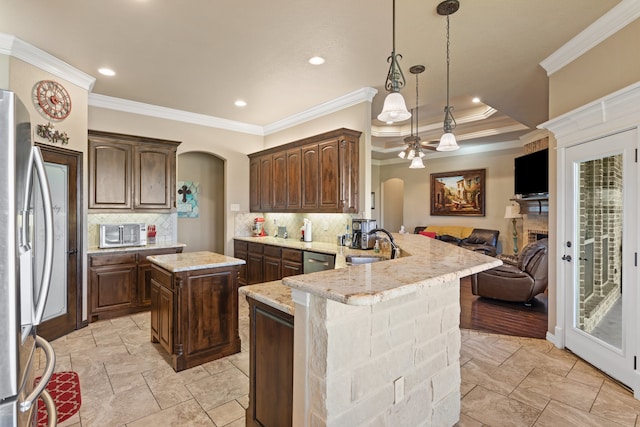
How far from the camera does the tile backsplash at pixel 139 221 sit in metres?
4.55

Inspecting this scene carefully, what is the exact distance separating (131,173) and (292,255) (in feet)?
8.42

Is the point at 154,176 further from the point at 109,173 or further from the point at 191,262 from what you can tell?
the point at 191,262

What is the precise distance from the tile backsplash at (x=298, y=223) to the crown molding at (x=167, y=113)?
162 cm

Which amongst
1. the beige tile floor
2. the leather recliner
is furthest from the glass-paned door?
the leather recliner

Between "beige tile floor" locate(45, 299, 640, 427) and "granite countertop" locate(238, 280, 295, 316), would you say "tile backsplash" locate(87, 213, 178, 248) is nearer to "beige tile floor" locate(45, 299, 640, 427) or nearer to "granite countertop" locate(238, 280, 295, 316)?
"beige tile floor" locate(45, 299, 640, 427)

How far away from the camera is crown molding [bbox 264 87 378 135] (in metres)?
4.32

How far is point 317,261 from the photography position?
4.19 metres

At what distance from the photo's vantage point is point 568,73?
326cm

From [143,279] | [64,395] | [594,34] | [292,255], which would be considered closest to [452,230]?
[292,255]

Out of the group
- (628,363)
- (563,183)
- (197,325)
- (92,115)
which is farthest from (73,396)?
(563,183)

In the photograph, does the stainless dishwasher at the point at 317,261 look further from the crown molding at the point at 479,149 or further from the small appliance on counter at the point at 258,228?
the crown molding at the point at 479,149

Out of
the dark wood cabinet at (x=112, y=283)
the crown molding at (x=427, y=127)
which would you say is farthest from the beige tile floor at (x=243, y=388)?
the crown molding at (x=427, y=127)

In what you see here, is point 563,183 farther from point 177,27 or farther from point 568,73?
point 177,27

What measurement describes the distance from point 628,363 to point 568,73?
8.85 ft
